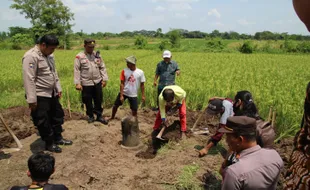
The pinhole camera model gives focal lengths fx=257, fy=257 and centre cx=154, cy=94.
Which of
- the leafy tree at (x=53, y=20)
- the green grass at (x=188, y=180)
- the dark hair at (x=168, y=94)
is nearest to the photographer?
the green grass at (x=188, y=180)

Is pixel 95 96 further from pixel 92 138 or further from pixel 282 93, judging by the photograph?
pixel 282 93

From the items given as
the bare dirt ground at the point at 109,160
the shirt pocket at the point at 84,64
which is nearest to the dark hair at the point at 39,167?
the bare dirt ground at the point at 109,160

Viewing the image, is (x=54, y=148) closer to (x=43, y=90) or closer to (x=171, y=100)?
(x=43, y=90)

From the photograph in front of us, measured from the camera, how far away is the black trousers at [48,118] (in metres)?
4.34

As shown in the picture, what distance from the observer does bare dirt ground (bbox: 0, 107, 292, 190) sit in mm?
3896

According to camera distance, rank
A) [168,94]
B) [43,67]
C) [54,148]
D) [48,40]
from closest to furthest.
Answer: [48,40], [43,67], [54,148], [168,94]

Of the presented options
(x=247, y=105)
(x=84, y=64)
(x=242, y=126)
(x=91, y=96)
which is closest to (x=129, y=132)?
(x=91, y=96)

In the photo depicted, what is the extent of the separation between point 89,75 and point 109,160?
2002 mm

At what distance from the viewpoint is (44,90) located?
440 centimetres

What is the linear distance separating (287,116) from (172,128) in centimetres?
256

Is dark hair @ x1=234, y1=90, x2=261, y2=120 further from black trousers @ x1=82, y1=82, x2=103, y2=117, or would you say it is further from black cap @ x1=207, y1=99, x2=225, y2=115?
black trousers @ x1=82, y1=82, x2=103, y2=117

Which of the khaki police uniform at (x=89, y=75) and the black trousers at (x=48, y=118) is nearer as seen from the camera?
the black trousers at (x=48, y=118)

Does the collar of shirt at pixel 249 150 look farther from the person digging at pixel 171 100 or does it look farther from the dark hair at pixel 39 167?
the person digging at pixel 171 100

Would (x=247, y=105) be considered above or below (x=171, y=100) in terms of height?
above
